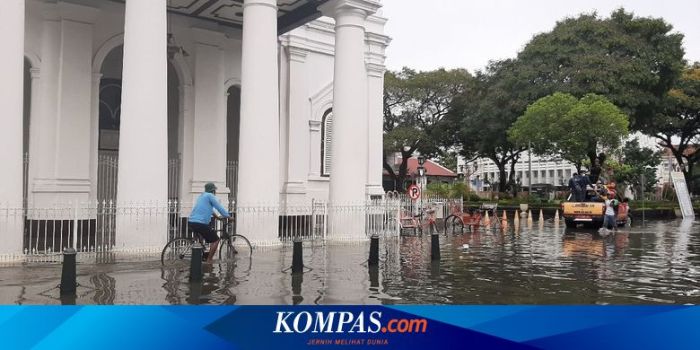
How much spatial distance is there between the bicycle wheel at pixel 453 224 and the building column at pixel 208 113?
25.2 feet

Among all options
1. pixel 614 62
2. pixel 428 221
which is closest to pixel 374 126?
pixel 428 221

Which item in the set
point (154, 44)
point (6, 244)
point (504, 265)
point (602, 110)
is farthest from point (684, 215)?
point (6, 244)

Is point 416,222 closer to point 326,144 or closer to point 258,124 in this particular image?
point 326,144

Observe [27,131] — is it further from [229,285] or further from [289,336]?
[289,336]

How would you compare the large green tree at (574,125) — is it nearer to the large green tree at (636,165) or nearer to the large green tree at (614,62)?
the large green tree at (614,62)

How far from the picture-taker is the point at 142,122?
→ 1216cm

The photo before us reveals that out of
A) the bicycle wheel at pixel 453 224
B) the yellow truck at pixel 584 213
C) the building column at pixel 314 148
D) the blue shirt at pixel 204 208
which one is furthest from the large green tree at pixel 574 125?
the blue shirt at pixel 204 208

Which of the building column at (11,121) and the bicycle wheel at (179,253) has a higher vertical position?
the building column at (11,121)

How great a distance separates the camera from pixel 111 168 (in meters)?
18.5

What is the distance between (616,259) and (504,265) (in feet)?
9.46

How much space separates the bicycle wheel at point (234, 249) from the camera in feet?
39.5

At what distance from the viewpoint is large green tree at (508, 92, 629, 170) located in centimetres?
2953

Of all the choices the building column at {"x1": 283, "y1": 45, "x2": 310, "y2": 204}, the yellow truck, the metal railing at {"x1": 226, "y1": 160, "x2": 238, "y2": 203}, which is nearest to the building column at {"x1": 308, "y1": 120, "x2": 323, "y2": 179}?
the building column at {"x1": 283, "y1": 45, "x2": 310, "y2": 204}

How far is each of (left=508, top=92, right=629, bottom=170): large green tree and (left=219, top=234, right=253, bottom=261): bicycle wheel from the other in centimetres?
2155
